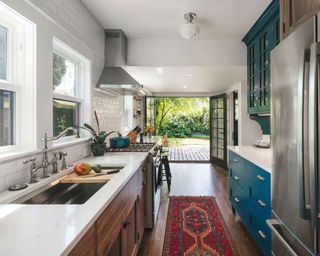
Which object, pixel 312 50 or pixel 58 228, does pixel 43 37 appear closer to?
pixel 58 228

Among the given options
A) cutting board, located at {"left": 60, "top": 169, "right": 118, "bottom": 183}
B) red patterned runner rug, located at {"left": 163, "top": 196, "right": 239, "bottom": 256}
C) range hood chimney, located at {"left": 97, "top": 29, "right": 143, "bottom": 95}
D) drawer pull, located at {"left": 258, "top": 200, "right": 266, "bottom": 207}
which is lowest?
red patterned runner rug, located at {"left": 163, "top": 196, "right": 239, "bottom": 256}

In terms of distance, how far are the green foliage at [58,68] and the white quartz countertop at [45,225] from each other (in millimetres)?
1264

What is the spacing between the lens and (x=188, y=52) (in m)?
3.66

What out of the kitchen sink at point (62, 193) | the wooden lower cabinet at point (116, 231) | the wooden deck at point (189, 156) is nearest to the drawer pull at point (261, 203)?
the wooden lower cabinet at point (116, 231)

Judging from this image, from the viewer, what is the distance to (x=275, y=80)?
151 cm

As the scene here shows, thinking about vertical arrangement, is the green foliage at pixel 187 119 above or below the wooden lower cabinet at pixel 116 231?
above

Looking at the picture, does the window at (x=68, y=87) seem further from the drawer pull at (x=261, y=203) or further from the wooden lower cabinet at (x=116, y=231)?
the drawer pull at (x=261, y=203)

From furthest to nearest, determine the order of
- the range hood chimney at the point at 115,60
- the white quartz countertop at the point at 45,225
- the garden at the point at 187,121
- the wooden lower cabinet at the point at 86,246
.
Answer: the garden at the point at 187,121
the range hood chimney at the point at 115,60
the wooden lower cabinet at the point at 86,246
the white quartz countertop at the point at 45,225

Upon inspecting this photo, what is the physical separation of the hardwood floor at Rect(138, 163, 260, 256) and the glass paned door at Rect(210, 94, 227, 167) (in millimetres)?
359

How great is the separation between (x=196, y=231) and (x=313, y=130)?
2.07 metres

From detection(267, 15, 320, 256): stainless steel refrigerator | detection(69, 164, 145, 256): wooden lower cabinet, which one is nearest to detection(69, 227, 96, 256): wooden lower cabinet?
detection(69, 164, 145, 256): wooden lower cabinet

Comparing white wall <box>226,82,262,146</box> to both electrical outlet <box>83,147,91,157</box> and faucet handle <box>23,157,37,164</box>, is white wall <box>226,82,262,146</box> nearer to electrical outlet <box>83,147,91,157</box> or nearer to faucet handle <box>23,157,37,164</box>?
electrical outlet <box>83,147,91,157</box>

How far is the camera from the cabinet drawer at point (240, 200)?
8.34 ft

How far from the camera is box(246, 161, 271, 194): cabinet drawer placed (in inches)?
75.6
